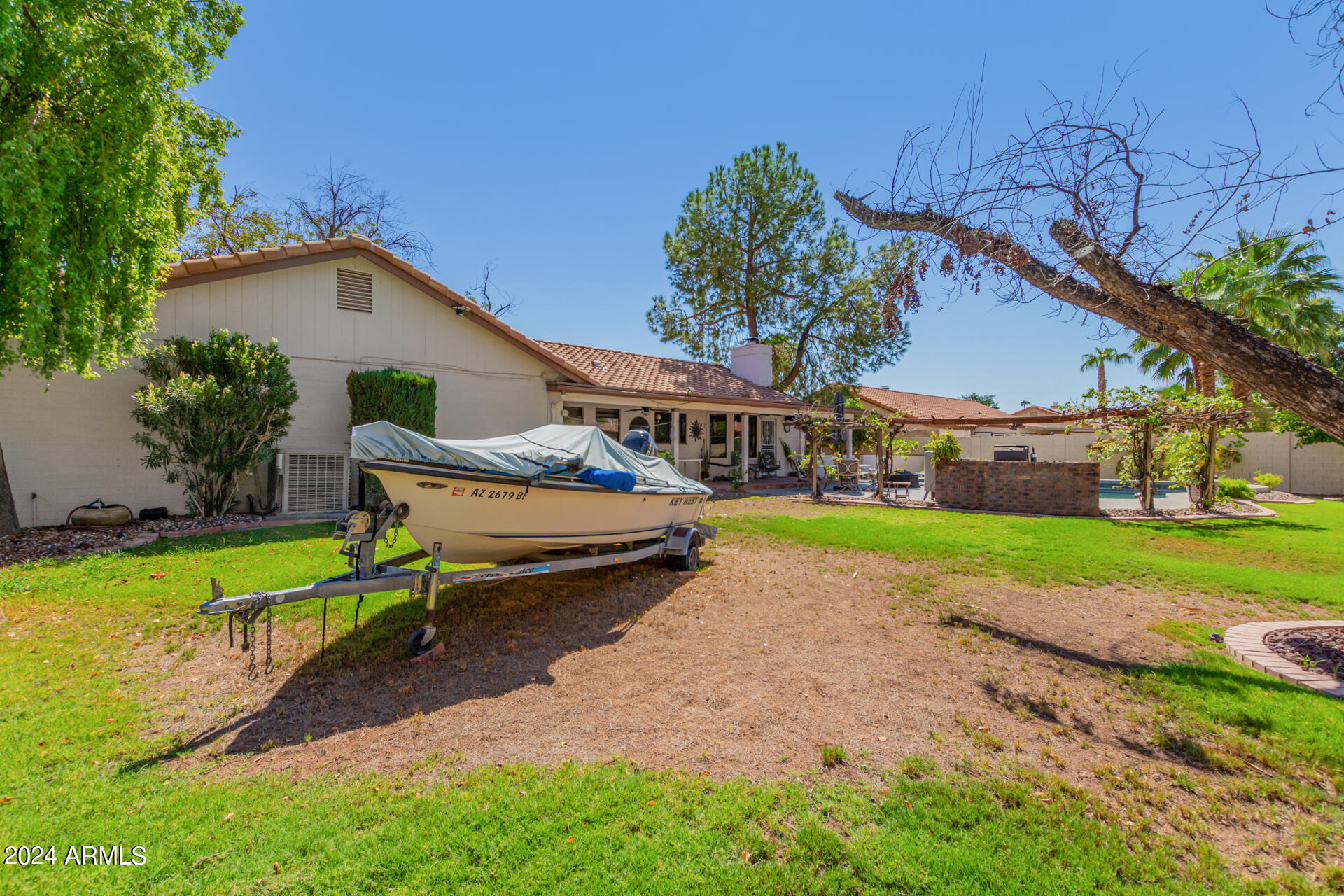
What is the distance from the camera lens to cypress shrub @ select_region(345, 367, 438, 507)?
11.7 meters

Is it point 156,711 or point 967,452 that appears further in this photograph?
point 967,452

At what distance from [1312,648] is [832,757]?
15.7 ft

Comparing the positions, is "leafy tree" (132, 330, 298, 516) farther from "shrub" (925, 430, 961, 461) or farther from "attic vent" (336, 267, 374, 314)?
"shrub" (925, 430, 961, 461)

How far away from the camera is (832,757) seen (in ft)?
11.1

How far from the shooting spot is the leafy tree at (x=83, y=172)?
6664mm

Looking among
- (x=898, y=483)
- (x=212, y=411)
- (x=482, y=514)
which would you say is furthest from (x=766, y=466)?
(x=482, y=514)

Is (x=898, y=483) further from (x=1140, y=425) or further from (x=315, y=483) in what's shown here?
(x=315, y=483)

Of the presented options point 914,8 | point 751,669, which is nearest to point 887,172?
point 914,8

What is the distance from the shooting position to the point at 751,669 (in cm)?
478

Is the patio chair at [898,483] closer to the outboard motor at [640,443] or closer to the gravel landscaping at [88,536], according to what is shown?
the outboard motor at [640,443]

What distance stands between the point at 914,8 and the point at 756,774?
8.84 meters

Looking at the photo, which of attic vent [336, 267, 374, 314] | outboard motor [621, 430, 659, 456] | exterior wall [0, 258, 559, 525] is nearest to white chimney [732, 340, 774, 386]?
exterior wall [0, 258, 559, 525]

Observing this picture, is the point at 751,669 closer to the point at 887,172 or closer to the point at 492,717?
the point at 492,717

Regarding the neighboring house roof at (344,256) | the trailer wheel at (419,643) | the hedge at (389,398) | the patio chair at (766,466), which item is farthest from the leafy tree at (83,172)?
the patio chair at (766,466)
